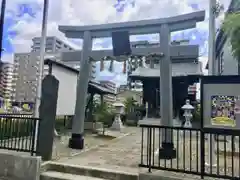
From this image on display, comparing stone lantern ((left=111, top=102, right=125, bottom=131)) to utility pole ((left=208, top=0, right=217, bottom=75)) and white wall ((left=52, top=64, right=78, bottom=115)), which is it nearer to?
white wall ((left=52, top=64, right=78, bottom=115))

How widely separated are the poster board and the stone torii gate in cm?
170

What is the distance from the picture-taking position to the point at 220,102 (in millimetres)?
4375

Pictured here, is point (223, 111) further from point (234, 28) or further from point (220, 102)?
point (234, 28)

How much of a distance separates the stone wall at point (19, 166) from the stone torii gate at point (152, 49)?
238 cm

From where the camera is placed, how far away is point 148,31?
718 centimetres

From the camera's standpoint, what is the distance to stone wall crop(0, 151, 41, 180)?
516cm

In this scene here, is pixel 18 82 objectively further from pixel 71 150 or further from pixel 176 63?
pixel 71 150

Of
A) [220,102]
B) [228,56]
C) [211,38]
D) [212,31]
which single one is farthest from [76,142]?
[228,56]

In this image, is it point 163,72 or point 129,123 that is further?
point 129,123

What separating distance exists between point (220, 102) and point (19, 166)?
13.7 feet

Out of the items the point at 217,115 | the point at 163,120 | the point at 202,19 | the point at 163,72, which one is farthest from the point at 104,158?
the point at 202,19

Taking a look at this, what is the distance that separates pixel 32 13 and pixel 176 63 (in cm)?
1346

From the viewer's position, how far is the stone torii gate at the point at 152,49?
21.4 ft

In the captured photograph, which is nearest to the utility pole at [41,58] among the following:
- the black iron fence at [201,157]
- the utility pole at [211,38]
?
the black iron fence at [201,157]
